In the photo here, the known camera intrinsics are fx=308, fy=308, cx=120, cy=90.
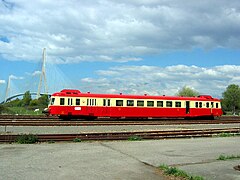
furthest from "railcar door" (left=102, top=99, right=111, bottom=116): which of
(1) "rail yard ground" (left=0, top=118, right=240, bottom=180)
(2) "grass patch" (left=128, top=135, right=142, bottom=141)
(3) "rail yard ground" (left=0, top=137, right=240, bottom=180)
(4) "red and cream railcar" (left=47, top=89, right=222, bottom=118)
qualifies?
(3) "rail yard ground" (left=0, top=137, right=240, bottom=180)

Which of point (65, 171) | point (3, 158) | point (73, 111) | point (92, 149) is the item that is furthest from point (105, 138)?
point (73, 111)

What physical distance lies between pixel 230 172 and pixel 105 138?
25.1 ft

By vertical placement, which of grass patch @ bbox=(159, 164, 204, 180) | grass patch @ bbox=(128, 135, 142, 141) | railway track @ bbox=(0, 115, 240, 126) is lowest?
grass patch @ bbox=(159, 164, 204, 180)

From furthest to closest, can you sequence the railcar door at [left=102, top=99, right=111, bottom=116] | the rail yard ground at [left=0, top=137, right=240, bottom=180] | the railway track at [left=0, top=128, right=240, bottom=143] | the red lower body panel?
the railcar door at [left=102, top=99, right=111, bottom=116], the red lower body panel, the railway track at [left=0, top=128, right=240, bottom=143], the rail yard ground at [left=0, top=137, right=240, bottom=180]

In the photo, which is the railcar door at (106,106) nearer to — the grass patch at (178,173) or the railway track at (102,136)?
the railway track at (102,136)

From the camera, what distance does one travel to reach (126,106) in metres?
31.9

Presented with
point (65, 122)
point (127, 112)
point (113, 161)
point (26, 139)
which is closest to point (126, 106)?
point (127, 112)

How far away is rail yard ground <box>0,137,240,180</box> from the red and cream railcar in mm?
16970

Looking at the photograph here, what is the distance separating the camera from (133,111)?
105 ft

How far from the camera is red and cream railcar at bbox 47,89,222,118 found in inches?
1190

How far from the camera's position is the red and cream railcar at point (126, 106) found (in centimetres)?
3022

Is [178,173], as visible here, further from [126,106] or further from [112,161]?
[126,106]

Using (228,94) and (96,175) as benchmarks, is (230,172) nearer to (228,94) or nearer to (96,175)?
(96,175)

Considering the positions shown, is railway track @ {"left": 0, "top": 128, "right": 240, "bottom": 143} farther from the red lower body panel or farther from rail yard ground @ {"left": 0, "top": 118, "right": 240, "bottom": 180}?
the red lower body panel
